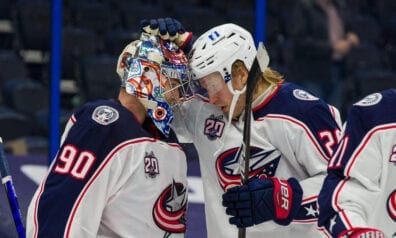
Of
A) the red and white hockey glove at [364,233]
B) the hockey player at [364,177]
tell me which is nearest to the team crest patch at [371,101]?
the hockey player at [364,177]

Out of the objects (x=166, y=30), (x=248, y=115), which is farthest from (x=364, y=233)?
(x=166, y=30)

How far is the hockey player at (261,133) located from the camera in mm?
2881

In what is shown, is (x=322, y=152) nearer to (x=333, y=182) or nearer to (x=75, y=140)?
(x=333, y=182)

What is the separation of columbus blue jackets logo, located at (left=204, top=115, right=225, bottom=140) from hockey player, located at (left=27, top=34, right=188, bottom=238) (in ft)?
0.48

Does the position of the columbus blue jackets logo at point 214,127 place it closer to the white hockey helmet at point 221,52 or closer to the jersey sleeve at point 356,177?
the white hockey helmet at point 221,52

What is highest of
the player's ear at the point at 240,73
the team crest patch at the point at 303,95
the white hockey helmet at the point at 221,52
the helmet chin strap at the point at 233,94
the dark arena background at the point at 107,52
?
the white hockey helmet at the point at 221,52

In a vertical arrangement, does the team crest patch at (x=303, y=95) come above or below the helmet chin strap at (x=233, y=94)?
below

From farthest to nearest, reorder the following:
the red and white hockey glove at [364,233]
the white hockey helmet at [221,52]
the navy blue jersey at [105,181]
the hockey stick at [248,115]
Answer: the white hockey helmet at [221,52]
the hockey stick at [248,115]
the navy blue jersey at [105,181]
the red and white hockey glove at [364,233]

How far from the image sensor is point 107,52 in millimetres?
6449

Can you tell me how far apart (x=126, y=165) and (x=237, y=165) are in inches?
14.5

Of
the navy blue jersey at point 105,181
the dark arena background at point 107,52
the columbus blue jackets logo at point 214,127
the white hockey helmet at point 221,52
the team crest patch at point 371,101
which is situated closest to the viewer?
the team crest patch at point 371,101

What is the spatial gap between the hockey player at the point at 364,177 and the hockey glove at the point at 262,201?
23 cm

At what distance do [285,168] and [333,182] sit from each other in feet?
1.37

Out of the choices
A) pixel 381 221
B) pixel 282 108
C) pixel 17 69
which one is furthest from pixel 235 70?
pixel 17 69
